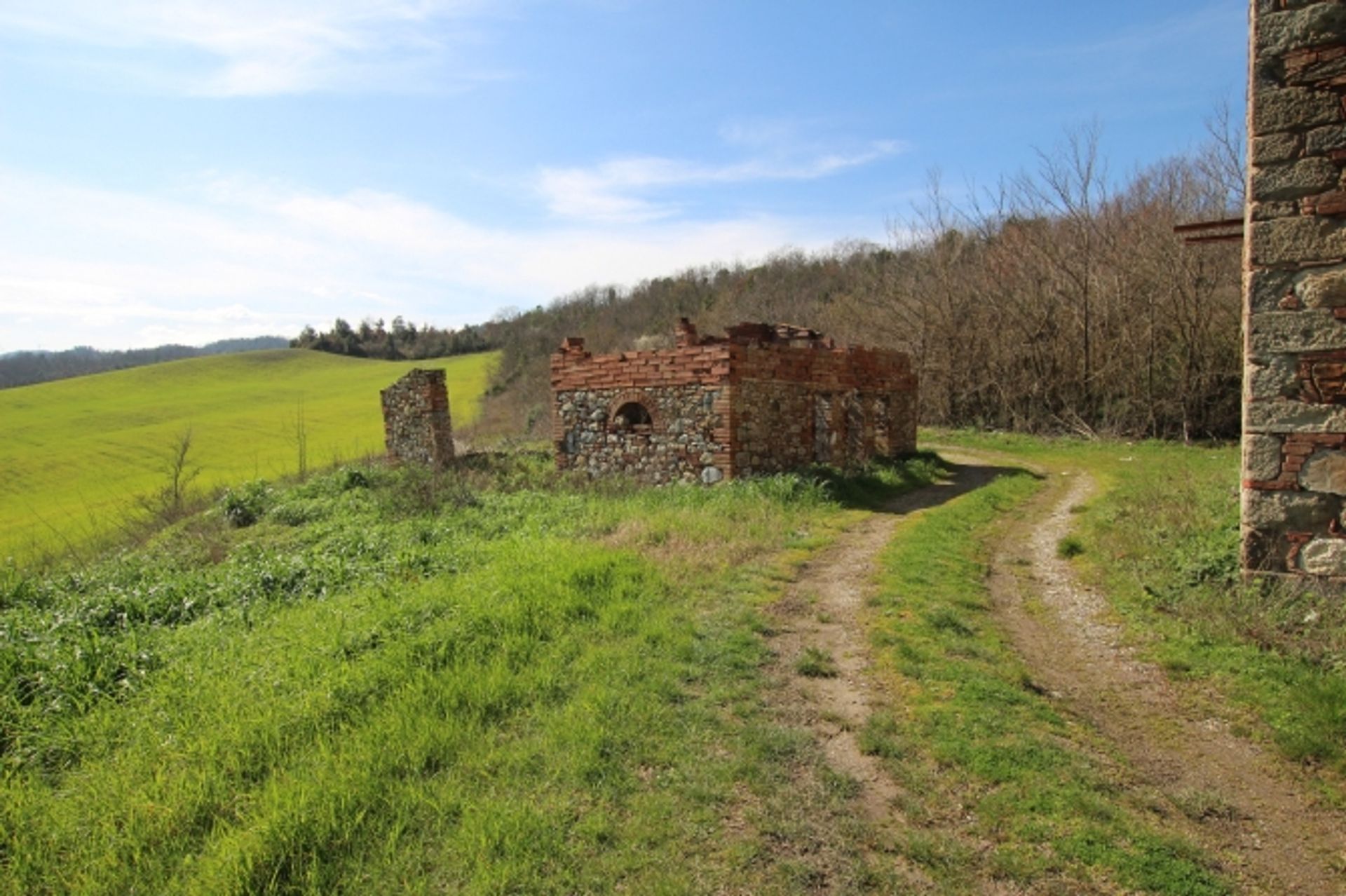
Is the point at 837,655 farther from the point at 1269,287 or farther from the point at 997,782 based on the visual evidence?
the point at 1269,287

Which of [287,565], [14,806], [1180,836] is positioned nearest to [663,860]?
[1180,836]

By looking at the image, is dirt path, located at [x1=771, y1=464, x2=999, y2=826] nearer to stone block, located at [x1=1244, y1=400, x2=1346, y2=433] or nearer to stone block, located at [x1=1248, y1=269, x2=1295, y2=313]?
stone block, located at [x1=1244, y1=400, x2=1346, y2=433]

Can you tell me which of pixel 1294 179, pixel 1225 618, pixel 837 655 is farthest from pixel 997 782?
pixel 1294 179

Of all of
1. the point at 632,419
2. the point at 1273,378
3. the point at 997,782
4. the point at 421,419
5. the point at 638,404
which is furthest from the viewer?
the point at 421,419

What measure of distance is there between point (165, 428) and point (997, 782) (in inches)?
1749

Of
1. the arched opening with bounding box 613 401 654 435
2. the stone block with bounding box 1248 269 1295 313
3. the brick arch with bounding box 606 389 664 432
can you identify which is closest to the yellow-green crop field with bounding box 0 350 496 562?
the brick arch with bounding box 606 389 664 432

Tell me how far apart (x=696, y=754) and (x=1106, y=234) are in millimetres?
24370

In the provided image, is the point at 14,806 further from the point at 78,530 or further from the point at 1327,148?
the point at 78,530

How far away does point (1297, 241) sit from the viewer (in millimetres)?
5613

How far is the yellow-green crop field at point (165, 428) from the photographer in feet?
76.6

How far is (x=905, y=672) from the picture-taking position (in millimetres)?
5055

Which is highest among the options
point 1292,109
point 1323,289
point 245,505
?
point 1292,109

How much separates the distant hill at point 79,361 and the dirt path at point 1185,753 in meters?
67.2

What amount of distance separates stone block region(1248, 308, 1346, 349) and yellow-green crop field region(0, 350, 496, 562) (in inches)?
817
